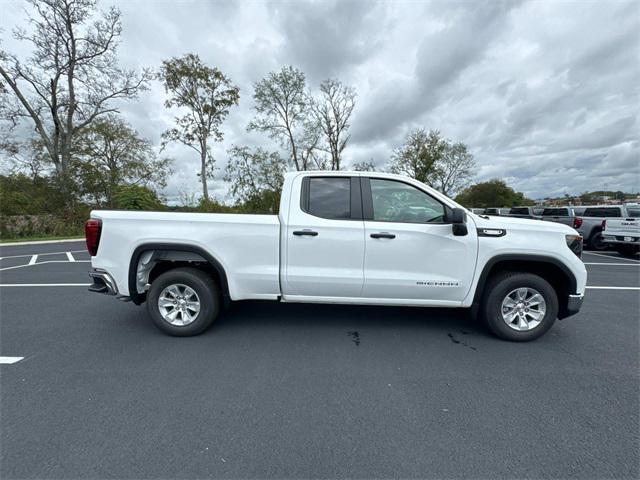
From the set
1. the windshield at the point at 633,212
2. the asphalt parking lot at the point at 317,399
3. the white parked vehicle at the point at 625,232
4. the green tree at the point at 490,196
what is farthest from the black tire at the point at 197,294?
the green tree at the point at 490,196

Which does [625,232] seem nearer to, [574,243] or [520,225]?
[574,243]

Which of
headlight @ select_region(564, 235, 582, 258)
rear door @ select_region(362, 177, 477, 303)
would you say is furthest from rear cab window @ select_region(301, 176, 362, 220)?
headlight @ select_region(564, 235, 582, 258)

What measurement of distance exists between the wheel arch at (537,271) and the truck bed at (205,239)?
2.46 meters

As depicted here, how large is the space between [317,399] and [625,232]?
13.3 m

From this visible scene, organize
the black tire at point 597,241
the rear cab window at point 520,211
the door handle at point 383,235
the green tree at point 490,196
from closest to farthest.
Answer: the door handle at point 383,235
the black tire at point 597,241
the rear cab window at point 520,211
the green tree at point 490,196

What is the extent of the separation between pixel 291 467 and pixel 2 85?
2887cm

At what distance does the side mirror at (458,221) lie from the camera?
2961mm

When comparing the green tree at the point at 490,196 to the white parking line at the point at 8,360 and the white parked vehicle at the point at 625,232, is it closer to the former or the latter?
the white parked vehicle at the point at 625,232

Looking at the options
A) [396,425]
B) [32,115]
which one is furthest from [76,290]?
[32,115]

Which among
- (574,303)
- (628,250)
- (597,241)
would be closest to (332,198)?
(574,303)

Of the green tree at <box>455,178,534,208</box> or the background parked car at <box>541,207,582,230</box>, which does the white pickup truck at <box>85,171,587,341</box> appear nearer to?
the background parked car at <box>541,207,582,230</box>

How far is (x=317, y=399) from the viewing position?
89.5 inches

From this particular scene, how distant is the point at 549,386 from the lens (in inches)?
97.0

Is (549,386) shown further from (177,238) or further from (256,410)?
(177,238)
